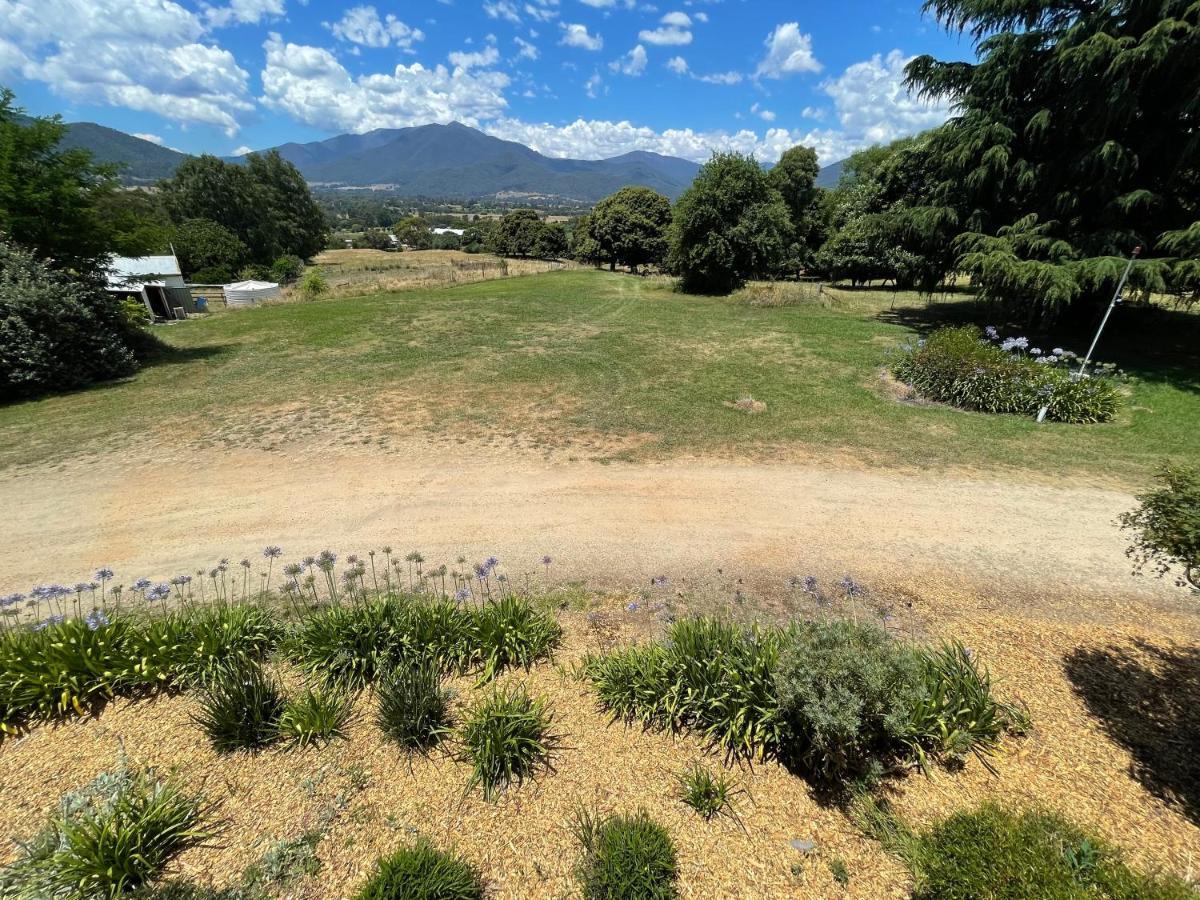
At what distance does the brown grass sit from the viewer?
3303 millimetres

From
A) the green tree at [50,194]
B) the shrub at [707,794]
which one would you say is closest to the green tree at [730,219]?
the green tree at [50,194]

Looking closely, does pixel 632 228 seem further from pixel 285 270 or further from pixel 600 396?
pixel 600 396

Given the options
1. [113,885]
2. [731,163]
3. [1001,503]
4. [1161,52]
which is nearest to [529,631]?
[113,885]

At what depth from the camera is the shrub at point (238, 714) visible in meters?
4.06

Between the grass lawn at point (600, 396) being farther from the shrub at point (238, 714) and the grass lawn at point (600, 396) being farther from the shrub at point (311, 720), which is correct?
the shrub at point (238, 714)

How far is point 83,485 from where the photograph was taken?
8.52 metres

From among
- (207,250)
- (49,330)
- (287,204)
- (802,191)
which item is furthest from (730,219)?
(287,204)

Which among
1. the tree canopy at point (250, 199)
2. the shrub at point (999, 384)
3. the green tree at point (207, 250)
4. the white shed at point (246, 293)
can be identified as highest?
the tree canopy at point (250, 199)

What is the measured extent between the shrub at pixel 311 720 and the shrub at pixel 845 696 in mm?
3716

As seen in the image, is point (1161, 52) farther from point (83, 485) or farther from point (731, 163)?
point (83, 485)

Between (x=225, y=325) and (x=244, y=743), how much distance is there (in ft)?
81.9

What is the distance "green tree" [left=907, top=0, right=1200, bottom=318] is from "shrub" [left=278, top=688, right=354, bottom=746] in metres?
19.6

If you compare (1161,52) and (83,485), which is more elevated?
(1161,52)

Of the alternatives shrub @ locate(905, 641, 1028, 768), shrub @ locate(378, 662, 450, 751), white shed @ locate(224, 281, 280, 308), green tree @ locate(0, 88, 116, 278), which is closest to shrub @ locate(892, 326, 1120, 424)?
shrub @ locate(905, 641, 1028, 768)
